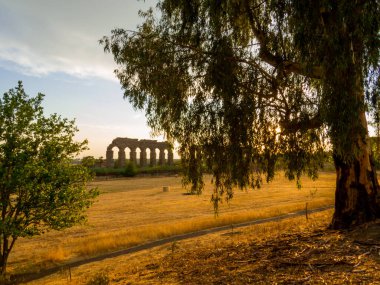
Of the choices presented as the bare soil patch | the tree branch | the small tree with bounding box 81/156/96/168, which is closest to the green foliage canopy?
the tree branch

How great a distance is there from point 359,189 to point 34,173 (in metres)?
10.6

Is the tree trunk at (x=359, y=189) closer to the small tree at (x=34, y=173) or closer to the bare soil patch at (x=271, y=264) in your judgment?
the bare soil patch at (x=271, y=264)

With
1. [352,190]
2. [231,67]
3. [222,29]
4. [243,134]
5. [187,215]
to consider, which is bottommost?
[187,215]

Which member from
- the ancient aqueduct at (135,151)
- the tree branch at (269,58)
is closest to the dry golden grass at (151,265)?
the tree branch at (269,58)

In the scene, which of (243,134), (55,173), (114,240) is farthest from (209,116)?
(114,240)

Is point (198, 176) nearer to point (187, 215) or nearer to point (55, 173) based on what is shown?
point (55, 173)

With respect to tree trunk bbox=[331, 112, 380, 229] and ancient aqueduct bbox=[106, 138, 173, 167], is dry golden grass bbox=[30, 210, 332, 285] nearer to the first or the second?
tree trunk bbox=[331, 112, 380, 229]

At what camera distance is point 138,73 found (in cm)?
1214

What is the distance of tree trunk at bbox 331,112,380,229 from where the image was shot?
Answer: 10.7 meters

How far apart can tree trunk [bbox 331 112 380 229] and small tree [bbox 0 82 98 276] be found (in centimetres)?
919

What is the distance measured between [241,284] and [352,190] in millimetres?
4942

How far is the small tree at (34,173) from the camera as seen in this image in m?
12.6

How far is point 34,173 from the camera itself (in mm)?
12953

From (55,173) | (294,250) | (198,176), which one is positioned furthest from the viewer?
(55,173)
